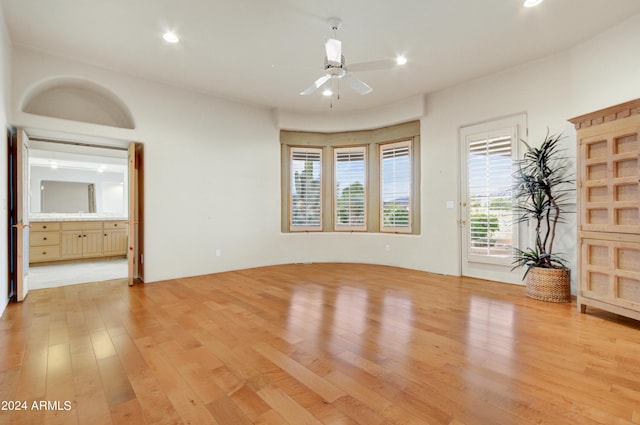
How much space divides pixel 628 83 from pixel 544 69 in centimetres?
105

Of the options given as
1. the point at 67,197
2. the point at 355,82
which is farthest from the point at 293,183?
the point at 67,197

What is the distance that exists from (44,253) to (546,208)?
895cm

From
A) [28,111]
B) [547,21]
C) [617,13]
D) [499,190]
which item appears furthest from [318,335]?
[28,111]

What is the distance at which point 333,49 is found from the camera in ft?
10.3

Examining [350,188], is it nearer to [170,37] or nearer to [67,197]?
[170,37]

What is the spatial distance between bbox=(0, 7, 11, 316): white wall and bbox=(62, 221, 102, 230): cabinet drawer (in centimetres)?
327

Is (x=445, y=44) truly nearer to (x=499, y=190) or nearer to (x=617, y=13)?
(x=617, y=13)

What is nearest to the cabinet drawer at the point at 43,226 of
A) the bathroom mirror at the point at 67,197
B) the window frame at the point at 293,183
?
the bathroom mirror at the point at 67,197

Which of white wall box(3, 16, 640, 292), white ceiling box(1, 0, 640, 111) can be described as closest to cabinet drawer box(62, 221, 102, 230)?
white wall box(3, 16, 640, 292)

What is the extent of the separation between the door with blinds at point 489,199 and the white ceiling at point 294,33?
97 centimetres

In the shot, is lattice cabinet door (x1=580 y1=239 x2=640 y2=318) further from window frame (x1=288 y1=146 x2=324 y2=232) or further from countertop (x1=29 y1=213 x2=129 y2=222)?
countertop (x1=29 y1=213 x2=129 y2=222)

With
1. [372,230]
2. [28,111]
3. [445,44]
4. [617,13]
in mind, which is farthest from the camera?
[372,230]

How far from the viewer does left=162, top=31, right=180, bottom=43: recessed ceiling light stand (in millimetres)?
3572

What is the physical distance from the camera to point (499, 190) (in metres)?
4.68
